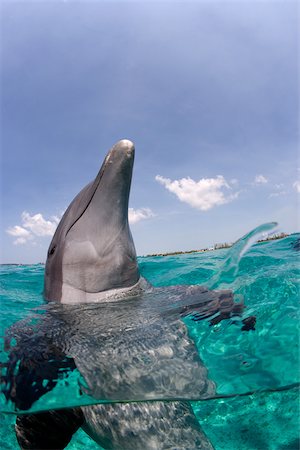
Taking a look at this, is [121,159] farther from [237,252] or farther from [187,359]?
[187,359]

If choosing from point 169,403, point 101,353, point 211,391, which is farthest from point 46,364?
point 211,391

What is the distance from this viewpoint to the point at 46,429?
10.2 ft

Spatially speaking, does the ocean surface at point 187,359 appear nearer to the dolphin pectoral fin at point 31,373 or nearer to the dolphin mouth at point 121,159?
the dolphin pectoral fin at point 31,373

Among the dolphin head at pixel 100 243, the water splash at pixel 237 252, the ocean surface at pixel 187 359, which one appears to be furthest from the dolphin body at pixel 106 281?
the water splash at pixel 237 252

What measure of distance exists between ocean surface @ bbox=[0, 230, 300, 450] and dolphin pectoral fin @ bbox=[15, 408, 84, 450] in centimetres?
9

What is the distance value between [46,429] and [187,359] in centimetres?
157

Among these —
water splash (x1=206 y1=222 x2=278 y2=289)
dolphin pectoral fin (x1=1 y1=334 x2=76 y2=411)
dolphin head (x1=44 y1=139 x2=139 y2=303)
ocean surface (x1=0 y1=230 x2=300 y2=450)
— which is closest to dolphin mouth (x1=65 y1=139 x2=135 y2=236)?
dolphin head (x1=44 y1=139 x2=139 y2=303)

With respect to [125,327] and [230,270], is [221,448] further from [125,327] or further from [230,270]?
[230,270]

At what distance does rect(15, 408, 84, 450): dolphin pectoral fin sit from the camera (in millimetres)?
3020

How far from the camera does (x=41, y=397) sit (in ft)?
10.4

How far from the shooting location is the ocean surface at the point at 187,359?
10.6 feet

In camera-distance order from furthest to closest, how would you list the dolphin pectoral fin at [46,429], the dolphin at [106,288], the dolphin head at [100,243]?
the dolphin head at [100,243] → the dolphin at [106,288] → the dolphin pectoral fin at [46,429]

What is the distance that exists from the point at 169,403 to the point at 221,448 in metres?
1.12

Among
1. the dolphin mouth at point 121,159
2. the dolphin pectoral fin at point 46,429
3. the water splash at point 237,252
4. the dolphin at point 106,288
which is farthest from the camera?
the water splash at point 237,252
